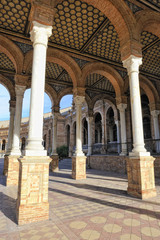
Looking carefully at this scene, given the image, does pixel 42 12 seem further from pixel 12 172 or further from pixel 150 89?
pixel 150 89

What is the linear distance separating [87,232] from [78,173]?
5.38m

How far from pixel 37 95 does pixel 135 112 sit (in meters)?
3.31

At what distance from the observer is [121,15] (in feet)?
18.8

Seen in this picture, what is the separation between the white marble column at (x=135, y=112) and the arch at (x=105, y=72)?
335cm

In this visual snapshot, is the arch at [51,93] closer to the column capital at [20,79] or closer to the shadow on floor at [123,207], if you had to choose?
the column capital at [20,79]

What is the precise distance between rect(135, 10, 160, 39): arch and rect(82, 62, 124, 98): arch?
3.24 meters

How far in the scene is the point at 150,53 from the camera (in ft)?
28.2

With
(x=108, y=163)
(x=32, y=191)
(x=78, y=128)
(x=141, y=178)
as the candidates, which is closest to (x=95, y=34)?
(x=78, y=128)

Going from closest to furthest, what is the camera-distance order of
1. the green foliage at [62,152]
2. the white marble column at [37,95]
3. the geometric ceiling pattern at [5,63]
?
the white marble column at [37,95]
the geometric ceiling pattern at [5,63]
the green foliage at [62,152]

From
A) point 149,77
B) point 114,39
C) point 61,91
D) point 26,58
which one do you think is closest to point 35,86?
point 26,58

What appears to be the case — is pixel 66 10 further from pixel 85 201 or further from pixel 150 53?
pixel 85 201

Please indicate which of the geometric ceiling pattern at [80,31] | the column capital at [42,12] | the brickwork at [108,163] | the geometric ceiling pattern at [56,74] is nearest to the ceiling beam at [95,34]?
the geometric ceiling pattern at [80,31]

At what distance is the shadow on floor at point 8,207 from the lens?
3443 millimetres

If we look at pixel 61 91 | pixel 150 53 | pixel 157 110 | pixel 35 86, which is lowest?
pixel 35 86
